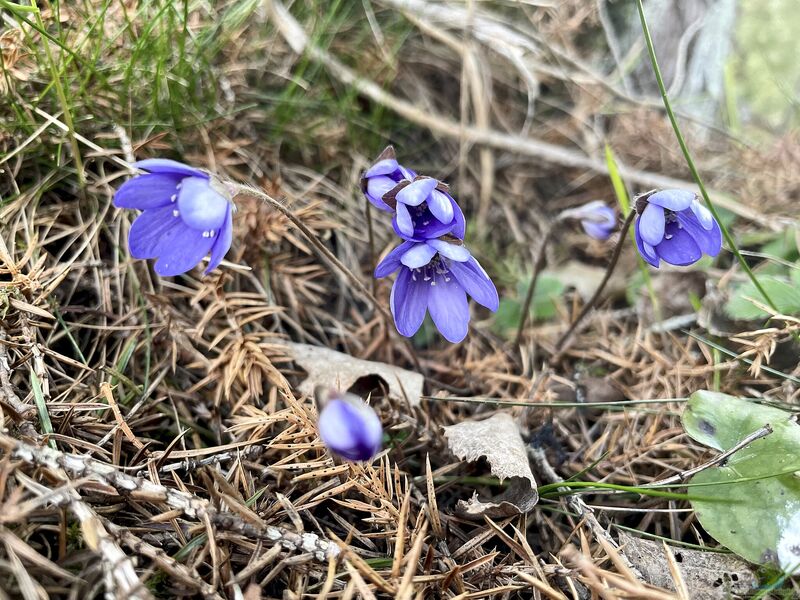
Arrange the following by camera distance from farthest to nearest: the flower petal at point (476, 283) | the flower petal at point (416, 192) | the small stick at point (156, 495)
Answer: the flower petal at point (476, 283)
the flower petal at point (416, 192)
the small stick at point (156, 495)

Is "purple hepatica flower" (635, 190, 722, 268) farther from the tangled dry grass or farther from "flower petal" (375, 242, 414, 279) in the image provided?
"flower petal" (375, 242, 414, 279)

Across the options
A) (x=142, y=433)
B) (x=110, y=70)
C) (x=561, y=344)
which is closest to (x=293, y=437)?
(x=142, y=433)

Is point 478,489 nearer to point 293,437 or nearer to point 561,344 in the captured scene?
point 293,437

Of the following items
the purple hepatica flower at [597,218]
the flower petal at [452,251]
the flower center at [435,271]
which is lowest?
the purple hepatica flower at [597,218]

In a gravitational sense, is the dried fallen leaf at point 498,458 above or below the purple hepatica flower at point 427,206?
below

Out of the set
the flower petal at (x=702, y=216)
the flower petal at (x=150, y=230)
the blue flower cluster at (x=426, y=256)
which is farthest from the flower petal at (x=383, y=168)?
the flower petal at (x=702, y=216)

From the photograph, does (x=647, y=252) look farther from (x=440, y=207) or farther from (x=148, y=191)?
(x=148, y=191)

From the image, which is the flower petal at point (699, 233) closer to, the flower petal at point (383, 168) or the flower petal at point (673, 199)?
the flower petal at point (673, 199)
